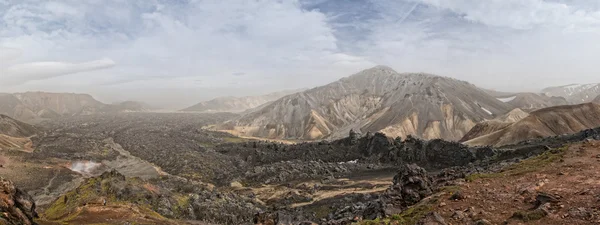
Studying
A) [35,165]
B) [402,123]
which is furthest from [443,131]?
[35,165]

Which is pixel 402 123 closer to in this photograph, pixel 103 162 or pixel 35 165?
pixel 103 162

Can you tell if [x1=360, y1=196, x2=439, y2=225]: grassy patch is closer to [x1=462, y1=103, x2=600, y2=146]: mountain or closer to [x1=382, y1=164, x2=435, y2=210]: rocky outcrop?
[x1=382, y1=164, x2=435, y2=210]: rocky outcrop

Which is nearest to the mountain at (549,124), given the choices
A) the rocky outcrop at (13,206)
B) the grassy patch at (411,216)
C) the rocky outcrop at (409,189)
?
the rocky outcrop at (409,189)

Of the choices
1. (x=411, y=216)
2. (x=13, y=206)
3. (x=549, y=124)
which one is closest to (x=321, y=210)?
(x=411, y=216)

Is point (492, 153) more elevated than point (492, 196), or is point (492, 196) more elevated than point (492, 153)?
point (492, 196)

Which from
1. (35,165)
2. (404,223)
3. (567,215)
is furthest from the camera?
(35,165)

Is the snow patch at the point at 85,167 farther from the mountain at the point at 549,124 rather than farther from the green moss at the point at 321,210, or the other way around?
the mountain at the point at 549,124

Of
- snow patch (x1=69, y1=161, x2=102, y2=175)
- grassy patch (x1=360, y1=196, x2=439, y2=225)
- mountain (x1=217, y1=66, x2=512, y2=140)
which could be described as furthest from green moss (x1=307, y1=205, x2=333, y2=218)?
mountain (x1=217, y1=66, x2=512, y2=140)
